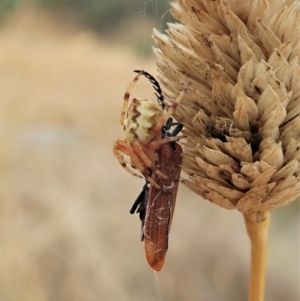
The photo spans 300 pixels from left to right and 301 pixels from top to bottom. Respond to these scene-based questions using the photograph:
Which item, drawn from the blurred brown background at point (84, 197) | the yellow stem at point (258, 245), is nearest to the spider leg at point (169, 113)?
the yellow stem at point (258, 245)

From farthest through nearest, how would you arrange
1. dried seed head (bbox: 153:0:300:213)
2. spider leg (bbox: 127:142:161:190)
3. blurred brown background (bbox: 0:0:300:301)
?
1. blurred brown background (bbox: 0:0:300:301)
2. spider leg (bbox: 127:142:161:190)
3. dried seed head (bbox: 153:0:300:213)

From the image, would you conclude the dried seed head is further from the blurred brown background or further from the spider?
the blurred brown background

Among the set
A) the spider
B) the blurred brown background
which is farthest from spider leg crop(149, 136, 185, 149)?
the blurred brown background

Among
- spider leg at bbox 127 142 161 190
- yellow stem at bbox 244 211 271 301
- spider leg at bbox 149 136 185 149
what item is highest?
spider leg at bbox 149 136 185 149

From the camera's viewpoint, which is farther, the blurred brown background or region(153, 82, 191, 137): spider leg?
the blurred brown background

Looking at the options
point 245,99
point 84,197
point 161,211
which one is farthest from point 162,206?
point 84,197

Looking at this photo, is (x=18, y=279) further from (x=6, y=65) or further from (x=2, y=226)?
(x=6, y=65)

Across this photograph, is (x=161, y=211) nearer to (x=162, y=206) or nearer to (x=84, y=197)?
(x=162, y=206)

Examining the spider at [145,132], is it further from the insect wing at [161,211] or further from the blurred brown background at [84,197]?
the blurred brown background at [84,197]

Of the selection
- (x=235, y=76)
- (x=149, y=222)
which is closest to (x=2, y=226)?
(x=149, y=222)
